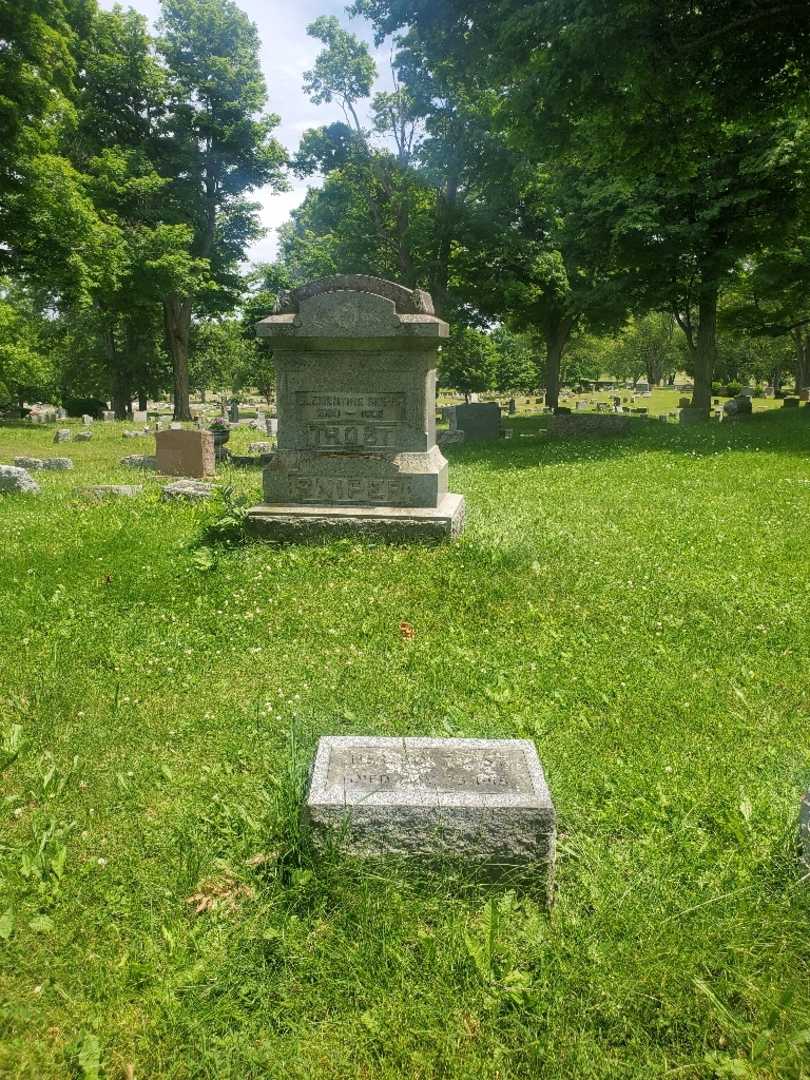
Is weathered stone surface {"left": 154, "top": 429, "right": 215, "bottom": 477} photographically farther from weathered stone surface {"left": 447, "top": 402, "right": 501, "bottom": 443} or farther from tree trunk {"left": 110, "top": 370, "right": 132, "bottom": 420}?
tree trunk {"left": 110, "top": 370, "right": 132, "bottom": 420}

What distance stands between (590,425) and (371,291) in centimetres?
1248

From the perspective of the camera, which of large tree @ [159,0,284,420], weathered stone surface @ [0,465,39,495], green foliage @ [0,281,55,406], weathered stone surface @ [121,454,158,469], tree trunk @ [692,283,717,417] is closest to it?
weathered stone surface @ [0,465,39,495]

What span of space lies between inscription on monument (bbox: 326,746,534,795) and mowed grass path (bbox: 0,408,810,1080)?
0.30 meters

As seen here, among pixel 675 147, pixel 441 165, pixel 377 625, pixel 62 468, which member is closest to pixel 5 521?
pixel 377 625

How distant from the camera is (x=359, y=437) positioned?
730cm

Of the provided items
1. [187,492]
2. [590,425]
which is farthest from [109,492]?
[590,425]

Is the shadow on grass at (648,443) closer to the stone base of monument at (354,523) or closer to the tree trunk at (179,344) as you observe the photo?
the stone base of monument at (354,523)

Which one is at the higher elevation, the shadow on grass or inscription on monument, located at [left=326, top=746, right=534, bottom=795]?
the shadow on grass

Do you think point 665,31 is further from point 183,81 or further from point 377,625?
point 183,81

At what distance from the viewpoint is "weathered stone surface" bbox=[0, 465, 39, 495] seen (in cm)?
1038

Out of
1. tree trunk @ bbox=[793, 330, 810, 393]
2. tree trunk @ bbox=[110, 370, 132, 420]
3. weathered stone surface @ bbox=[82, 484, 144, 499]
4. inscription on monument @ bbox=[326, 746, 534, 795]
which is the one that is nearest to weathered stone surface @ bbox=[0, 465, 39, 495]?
weathered stone surface @ bbox=[82, 484, 144, 499]

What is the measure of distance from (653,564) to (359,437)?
3.37m

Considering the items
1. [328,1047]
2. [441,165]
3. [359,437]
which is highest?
[441,165]

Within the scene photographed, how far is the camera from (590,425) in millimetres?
18156
